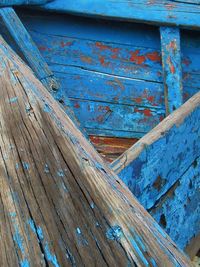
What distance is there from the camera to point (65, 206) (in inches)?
29.6

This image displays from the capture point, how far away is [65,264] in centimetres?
68

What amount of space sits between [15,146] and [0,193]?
0.12 metres

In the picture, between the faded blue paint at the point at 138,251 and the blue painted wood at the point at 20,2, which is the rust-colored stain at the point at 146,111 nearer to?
the blue painted wood at the point at 20,2

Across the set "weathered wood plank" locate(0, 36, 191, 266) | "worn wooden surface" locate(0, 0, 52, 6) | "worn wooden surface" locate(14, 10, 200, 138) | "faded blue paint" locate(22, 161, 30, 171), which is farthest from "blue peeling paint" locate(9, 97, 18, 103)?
"worn wooden surface" locate(14, 10, 200, 138)

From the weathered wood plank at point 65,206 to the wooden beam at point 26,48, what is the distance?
177cm

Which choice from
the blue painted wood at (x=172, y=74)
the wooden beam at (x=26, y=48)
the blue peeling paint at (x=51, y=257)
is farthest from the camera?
the blue painted wood at (x=172, y=74)

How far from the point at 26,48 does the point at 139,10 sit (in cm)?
83

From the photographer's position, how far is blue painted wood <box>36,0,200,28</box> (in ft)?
9.90

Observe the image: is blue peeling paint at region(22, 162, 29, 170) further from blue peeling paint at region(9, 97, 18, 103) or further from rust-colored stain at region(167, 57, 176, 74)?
rust-colored stain at region(167, 57, 176, 74)

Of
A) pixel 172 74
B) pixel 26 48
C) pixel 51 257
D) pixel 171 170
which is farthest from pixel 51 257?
pixel 172 74

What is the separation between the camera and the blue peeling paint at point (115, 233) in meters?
0.72

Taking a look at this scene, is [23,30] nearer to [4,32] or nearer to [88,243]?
[4,32]

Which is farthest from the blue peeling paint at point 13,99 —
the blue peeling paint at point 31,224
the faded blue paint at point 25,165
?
the blue peeling paint at point 31,224

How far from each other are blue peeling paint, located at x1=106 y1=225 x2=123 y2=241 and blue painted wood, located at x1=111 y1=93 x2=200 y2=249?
771mm
